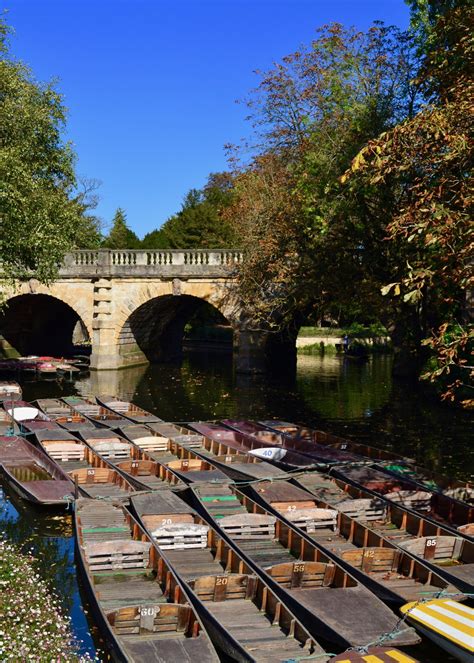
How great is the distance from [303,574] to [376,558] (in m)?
1.49

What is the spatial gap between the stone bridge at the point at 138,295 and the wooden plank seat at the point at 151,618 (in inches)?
1097

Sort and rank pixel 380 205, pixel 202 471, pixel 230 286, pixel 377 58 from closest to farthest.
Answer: pixel 202 471
pixel 380 205
pixel 377 58
pixel 230 286

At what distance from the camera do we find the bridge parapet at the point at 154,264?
38062mm

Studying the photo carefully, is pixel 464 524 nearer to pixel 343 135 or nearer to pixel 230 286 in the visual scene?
pixel 343 135

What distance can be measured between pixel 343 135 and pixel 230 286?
14.4m

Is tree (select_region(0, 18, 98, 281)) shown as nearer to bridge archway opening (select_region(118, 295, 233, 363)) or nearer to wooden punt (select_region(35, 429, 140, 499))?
wooden punt (select_region(35, 429, 140, 499))

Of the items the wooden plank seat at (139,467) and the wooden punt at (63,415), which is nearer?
the wooden plank seat at (139,467)

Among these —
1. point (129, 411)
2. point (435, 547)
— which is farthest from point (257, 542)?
point (129, 411)

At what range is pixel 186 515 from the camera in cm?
1386

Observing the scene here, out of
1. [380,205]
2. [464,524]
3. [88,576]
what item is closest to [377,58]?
[380,205]

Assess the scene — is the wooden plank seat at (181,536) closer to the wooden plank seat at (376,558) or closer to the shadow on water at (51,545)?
the shadow on water at (51,545)

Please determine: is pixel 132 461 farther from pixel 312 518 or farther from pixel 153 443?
pixel 312 518

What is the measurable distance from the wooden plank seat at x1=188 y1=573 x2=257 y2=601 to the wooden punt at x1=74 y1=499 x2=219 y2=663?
27 cm

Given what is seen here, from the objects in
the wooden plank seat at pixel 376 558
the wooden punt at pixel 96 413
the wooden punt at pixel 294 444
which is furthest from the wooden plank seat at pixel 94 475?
the wooden plank seat at pixel 376 558
